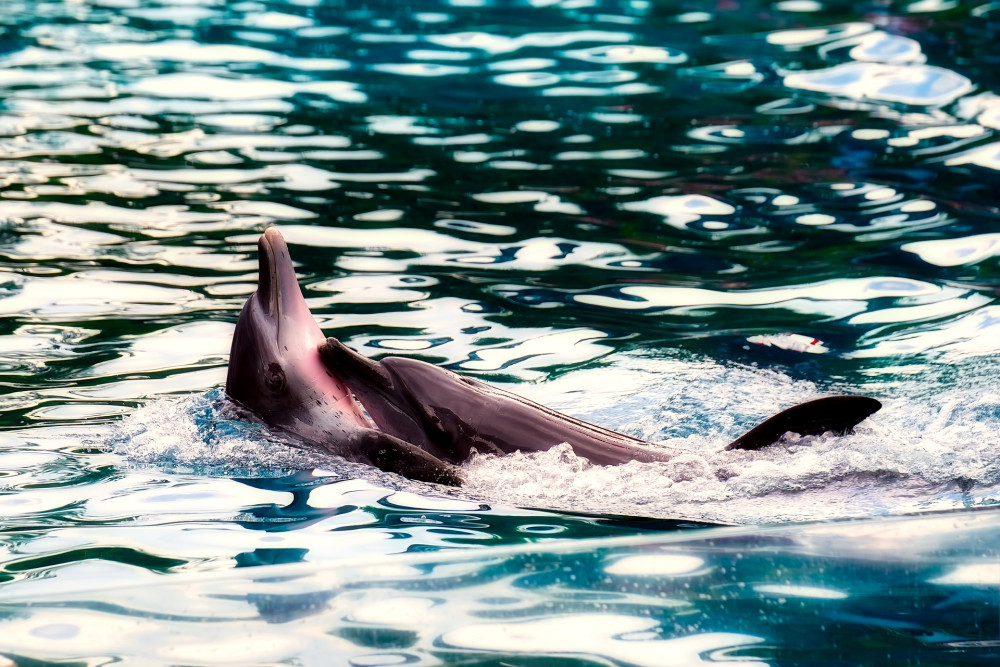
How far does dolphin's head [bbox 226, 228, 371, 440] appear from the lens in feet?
14.7

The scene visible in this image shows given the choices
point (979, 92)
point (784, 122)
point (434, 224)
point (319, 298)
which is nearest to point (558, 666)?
point (319, 298)

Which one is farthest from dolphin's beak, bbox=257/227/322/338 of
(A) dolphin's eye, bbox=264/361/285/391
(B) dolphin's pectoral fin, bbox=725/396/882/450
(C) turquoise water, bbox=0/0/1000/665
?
(B) dolphin's pectoral fin, bbox=725/396/882/450

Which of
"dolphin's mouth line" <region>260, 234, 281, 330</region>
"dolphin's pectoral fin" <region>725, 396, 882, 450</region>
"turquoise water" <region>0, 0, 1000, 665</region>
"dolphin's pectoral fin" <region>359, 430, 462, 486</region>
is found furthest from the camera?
"dolphin's mouth line" <region>260, 234, 281, 330</region>

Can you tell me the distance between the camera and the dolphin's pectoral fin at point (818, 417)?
12.8 feet

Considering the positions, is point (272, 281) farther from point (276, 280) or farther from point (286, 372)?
point (286, 372)

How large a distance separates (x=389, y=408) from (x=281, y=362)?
1.35ft

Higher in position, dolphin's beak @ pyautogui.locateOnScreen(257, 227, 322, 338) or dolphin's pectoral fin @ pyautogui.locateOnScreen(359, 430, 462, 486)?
dolphin's beak @ pyautogui.locateOnScreen(257, 227, 322, 338)

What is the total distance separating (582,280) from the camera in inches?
275

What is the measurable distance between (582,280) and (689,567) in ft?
13.8

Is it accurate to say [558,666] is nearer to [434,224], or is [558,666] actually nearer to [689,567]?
[689,567]

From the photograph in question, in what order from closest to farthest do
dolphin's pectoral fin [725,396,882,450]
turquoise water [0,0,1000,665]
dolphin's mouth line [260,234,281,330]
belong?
turquoise water [0,0,1000,665]
dolphin's pectoral fin [725,396,882,450]
dolphin's mouth line [260,234,281,330]

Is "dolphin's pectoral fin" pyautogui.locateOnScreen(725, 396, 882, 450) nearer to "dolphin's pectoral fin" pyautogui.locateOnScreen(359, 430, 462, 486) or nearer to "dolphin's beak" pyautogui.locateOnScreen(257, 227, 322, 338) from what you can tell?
"dolphin's pectoral fin" pyautogui.locateOnScreen(359, 430, 462, 486)

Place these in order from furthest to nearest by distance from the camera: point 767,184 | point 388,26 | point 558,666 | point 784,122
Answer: point 388,26, point 784,122, point 767,184, point 558,666

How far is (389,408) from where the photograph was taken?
4.42m
